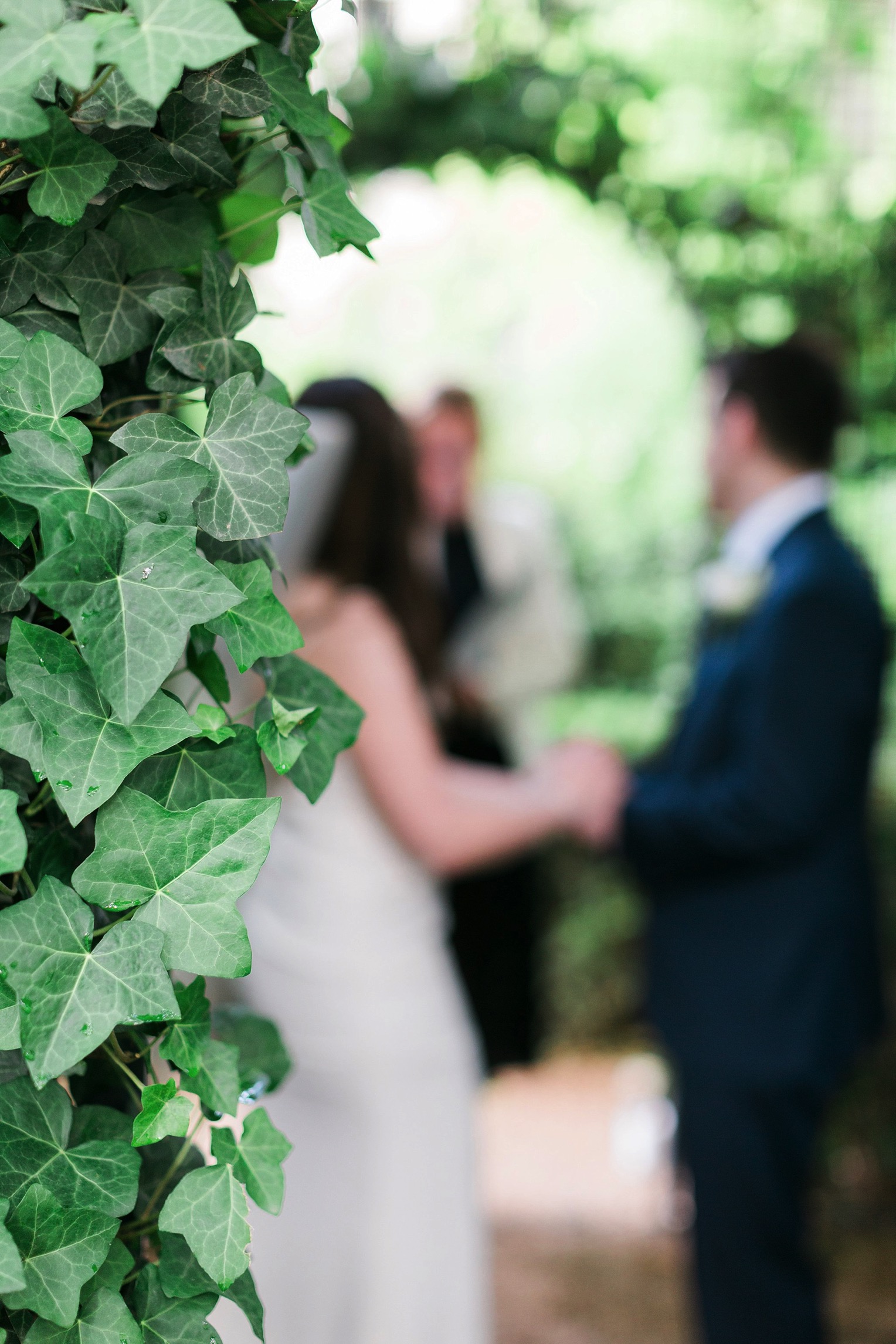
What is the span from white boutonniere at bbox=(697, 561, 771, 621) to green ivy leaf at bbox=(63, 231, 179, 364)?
173cm

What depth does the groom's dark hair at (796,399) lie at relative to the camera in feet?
7.81

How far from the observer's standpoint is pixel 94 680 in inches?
23.4

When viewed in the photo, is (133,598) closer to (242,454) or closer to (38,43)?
(242,454)

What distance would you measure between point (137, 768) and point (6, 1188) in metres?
0.24

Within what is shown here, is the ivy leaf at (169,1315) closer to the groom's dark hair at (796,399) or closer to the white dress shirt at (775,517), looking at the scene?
the white dress shirt at (775,517)

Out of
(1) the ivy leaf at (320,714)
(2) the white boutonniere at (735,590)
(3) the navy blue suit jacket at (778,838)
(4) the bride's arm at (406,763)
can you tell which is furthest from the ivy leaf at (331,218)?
(2) the white boutonniere at (735,590)

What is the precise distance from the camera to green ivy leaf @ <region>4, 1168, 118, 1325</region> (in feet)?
2.02

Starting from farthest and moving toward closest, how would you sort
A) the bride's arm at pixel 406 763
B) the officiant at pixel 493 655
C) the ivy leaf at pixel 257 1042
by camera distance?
the officiant at pixel 493 655 → the bride's arm at pixel 406 763 → the ivy leaf at pixel 257 1042

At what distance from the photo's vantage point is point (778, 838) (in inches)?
84.4

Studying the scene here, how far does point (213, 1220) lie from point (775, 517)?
1.98 m

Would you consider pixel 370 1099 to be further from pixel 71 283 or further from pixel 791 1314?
pixel 71 283

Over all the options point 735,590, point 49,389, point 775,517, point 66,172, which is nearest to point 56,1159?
point 49,389

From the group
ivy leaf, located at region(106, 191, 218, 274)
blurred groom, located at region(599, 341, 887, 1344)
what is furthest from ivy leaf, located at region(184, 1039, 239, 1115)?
blurred groom, located at region(599, 341, 887, 1344)

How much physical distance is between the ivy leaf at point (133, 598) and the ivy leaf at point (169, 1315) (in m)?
0.36
